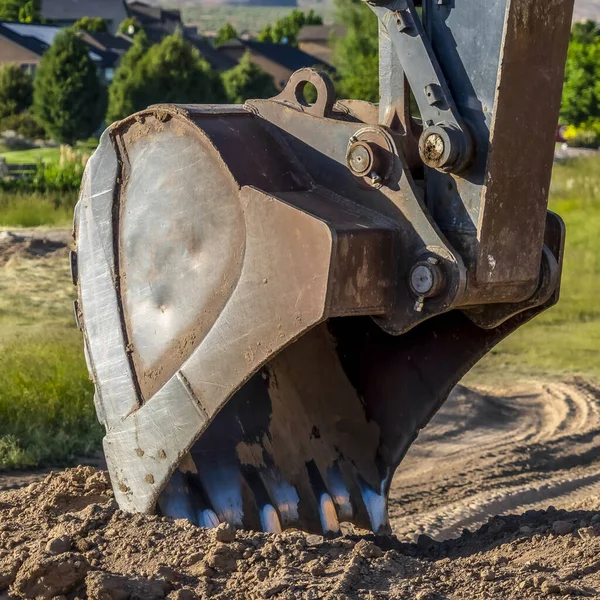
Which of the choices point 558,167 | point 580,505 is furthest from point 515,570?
point 558,167

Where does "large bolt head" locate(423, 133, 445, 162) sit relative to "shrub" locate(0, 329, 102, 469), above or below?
above

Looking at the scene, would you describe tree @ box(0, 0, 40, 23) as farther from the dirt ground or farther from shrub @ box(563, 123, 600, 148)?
the dirt ground

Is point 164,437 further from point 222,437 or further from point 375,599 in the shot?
point 375,599

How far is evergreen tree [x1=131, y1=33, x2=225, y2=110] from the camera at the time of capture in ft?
125

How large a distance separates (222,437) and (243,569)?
3.69ft

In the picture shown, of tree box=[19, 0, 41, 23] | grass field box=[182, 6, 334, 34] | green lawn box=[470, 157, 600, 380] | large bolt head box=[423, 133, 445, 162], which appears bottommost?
green lawn box=[470, 157, 600, 380]

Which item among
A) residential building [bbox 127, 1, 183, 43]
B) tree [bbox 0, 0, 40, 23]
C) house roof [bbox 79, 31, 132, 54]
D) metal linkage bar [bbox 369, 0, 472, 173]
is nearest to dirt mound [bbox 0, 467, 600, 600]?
metal linkage bar [bbox 369, 0, 472, 173]

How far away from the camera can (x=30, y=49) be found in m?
58.0

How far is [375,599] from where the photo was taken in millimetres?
3367

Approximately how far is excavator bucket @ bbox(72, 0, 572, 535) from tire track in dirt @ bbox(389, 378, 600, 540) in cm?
123

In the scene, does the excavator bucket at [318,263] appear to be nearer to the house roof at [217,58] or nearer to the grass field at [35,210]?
the grass field at [35,210]

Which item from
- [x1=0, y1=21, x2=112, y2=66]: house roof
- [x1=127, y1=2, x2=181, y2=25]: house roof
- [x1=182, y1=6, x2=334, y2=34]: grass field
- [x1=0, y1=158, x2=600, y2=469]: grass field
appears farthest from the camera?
[x1=182, y1=6, x2=334, y2=34]: grass field

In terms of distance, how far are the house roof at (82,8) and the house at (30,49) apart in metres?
39.3

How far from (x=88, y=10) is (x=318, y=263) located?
104965 mm
